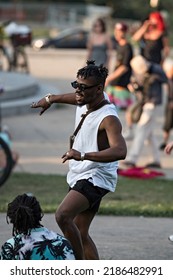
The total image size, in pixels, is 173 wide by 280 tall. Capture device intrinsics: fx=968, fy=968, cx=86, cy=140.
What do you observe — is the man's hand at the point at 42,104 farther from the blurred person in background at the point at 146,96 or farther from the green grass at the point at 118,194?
the blurred person in background at the point at 146,96

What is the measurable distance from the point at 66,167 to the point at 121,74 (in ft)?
8.46

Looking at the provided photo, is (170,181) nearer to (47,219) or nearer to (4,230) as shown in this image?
(47,219)

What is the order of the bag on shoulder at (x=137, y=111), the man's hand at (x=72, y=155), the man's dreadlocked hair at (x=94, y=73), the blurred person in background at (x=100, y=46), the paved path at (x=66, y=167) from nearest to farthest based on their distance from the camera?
the man's hand at (x=72, y=155) → the man's dreadlocked hair at (x=94, y=73) → the paved path at (x=66, y=167) → the bag on shoulder at (x=137, y=111) → the blurred person in background at (x=100, y=46)

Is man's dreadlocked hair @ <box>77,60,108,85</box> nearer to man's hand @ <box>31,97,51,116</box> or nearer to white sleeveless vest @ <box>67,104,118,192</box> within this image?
white sleeveless vest @ <box>67,104,118,192</box>

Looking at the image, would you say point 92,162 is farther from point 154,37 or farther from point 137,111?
point 154,37

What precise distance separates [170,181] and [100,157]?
5296mm

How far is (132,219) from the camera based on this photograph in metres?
9.34

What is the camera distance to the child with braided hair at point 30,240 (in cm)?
588

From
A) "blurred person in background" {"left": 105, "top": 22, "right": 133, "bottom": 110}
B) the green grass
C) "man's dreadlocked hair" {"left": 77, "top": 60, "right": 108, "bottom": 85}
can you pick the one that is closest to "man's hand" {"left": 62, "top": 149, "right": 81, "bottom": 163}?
"man's dreadlocked hair" {"left": 77, "top": 60, "right": 108, "bottom": 85}

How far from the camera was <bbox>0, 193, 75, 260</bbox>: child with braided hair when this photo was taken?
5.88m

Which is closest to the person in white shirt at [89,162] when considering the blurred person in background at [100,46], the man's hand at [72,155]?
the man's hand at [72,155]

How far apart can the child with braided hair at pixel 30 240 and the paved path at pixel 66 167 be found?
178 centimetres
